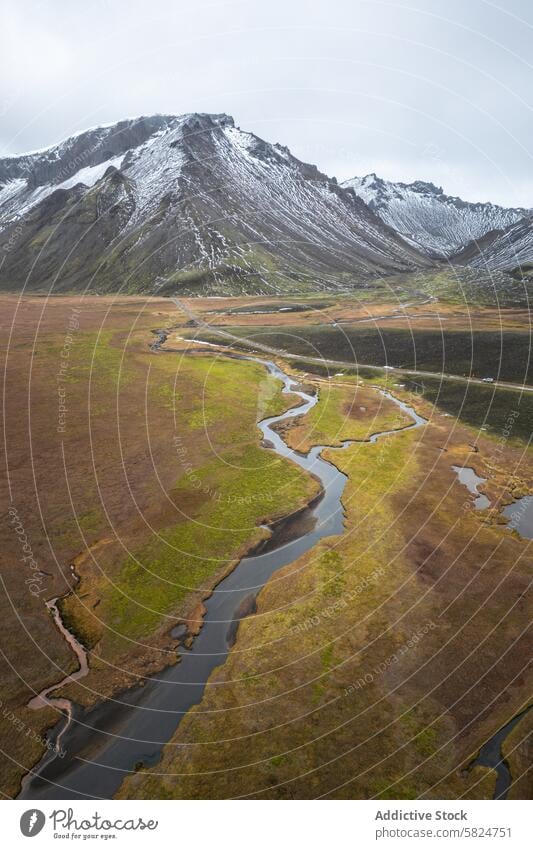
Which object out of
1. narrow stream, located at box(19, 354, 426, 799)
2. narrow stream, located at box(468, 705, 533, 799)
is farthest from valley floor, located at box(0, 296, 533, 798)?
narrow stream, located at box(19, 354, 426, 799)

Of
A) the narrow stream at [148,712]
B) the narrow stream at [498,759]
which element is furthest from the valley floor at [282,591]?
the narrow stream at [148,712]

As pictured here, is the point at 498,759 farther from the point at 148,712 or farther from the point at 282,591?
the point at 148,712

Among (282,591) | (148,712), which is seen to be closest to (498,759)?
(282,591)

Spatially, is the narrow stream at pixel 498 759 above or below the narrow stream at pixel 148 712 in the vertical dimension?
above

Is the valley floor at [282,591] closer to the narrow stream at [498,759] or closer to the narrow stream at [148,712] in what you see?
the narrow stream at [498,759]

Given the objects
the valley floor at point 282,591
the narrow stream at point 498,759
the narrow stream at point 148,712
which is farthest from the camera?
the valley floor at point 282,591

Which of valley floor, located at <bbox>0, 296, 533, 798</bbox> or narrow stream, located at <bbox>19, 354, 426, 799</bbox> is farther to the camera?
valley floor, located at <bbox>0, 296, 533, 798</bbox>

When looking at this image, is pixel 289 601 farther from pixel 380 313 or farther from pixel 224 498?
pixel 380 313

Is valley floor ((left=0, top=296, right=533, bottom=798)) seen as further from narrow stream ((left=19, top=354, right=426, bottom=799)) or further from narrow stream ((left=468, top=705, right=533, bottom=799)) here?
narrow stream ((left=19, top=354, right=426, bottom=799))
